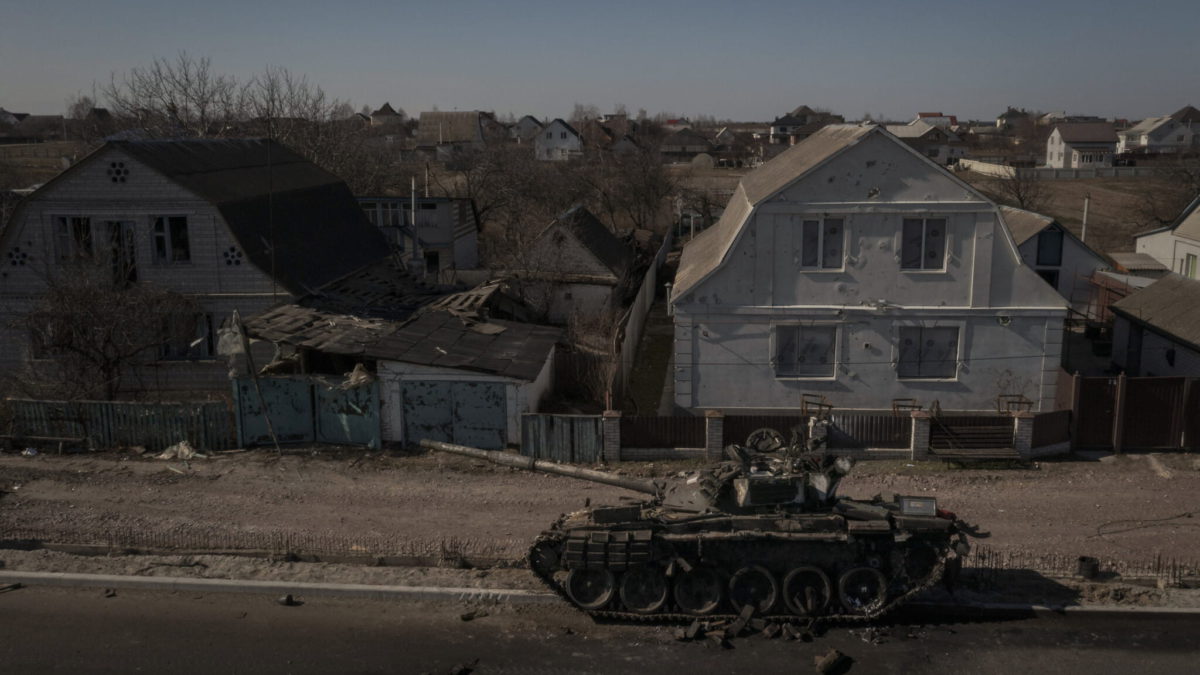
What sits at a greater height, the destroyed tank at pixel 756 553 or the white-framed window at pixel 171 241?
the white-framed window at pixel 171 241

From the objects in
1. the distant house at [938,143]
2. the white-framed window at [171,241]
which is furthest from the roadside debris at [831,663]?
the distant house at [938,143]

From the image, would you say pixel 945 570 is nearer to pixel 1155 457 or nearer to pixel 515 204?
pixel 1155 457

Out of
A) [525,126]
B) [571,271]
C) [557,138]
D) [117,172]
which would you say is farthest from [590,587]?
[525,126]

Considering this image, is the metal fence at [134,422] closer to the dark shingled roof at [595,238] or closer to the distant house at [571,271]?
the distant house at [571,271]

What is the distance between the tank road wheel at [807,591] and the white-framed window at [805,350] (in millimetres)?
9451

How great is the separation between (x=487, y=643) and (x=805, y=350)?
→ 12204 millimetres

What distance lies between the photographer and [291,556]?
17.1 m

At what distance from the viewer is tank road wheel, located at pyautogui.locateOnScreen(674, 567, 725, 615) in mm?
15039

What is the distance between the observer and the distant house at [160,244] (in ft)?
85.4

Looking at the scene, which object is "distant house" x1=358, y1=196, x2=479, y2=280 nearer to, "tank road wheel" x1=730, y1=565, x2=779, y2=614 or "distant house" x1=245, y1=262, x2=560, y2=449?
"distant house" x1=245, y1=262, x2=560, y2=449

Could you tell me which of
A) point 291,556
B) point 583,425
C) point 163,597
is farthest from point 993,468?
point 163,597

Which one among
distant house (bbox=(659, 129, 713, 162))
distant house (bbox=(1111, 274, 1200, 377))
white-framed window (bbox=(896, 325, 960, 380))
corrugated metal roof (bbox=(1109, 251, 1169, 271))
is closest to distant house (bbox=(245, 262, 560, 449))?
white-framed window (bbox=(896, 325, 960, 380))

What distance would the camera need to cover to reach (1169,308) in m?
26.8

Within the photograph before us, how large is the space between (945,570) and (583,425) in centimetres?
858
